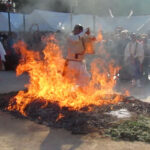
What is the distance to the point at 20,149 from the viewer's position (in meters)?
4.45

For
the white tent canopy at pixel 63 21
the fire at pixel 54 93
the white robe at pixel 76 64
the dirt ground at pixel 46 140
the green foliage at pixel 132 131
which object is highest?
the white tent canopy at pixel 63 21

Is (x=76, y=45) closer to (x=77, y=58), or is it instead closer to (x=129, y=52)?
(x=77, y=58)

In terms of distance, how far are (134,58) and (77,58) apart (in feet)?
11.2

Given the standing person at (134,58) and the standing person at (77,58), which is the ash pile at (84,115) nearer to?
the standing person at (77,58)

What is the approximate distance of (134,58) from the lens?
397 inches

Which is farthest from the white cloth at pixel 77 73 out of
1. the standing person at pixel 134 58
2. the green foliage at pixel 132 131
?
the standing person at pixel 134 58

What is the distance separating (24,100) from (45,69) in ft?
4.25

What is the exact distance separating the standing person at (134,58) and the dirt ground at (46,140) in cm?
525

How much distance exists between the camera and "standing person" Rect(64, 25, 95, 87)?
277 inches

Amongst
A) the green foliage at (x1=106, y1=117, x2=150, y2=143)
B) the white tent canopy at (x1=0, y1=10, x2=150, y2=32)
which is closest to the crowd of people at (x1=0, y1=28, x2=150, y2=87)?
the white tent canopy at (x1=0, y1=10, x2=150, y2=32)

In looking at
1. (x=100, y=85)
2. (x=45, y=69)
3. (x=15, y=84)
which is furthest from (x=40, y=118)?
(x=15, y=84)

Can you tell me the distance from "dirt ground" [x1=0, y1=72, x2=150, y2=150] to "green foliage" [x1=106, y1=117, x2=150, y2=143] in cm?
17

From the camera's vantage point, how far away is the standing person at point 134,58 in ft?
32.6

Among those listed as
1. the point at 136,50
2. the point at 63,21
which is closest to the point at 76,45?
the point at 136,50
